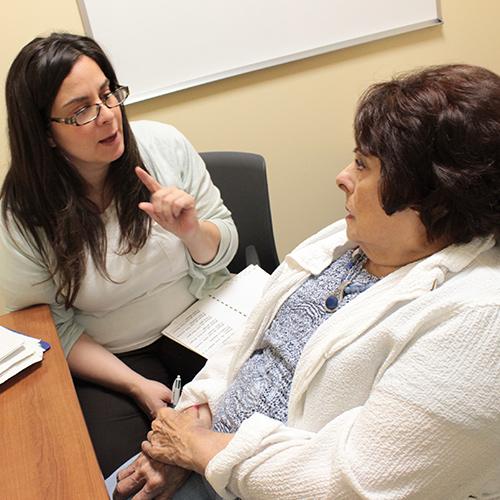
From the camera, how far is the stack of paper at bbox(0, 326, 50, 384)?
1.20 metres

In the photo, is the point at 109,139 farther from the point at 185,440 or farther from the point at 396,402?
the point at 396,402

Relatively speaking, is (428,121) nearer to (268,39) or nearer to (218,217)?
(218,217)

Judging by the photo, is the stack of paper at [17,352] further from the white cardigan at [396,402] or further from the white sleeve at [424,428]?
the white sleeve at [424,428]

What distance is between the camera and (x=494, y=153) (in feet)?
2.86

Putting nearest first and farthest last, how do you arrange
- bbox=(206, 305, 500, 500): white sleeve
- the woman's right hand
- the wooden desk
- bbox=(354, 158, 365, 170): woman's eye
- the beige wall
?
1. bbox=(206, 305, 500, 500): white sleeve
2. the wooden desk
3. bbox=(354, 158, 365, 170): woman's eye
4. the woman's right hand
5. the beige wall

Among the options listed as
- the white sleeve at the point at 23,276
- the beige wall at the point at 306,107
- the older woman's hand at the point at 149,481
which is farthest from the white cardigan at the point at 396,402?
the beige wall at the point at 306,107

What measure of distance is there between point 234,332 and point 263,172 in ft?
1.84

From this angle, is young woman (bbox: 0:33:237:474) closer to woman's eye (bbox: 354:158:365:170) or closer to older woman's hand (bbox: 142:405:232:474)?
older woman's hand (bbox: 142:405:232:474)

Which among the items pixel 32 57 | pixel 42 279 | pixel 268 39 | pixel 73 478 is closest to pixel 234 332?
pixel 42 279

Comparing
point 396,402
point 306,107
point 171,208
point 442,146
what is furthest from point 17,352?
point 306,107

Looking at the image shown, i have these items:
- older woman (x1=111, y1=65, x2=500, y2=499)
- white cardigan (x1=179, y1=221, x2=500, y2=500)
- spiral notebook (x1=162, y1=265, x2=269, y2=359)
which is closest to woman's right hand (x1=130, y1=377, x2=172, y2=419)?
spiral notebook (x1=162, y1=265, x2=269, y2=359)

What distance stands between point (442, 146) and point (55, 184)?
1.00 meters

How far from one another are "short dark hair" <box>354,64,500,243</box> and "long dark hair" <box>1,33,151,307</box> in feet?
2.50

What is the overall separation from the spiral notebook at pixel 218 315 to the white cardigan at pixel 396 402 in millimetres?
474
